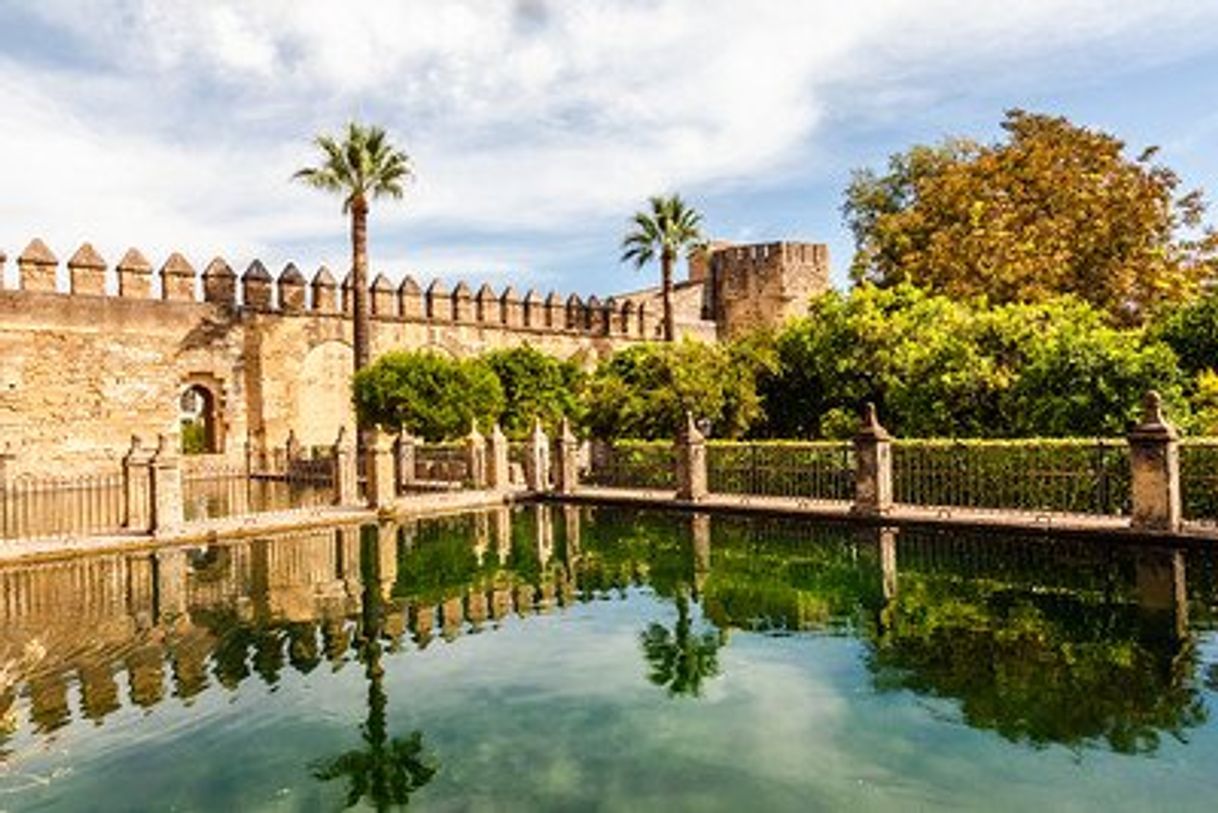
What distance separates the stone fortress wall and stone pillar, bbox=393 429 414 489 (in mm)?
8889

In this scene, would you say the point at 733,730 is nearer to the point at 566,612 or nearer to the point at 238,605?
the point at 566,612

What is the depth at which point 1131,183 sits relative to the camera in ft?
75.4

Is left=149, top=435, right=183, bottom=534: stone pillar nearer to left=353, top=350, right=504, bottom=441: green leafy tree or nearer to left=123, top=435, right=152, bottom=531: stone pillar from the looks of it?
left=123, top=435, right=152, bottom=531: stone pillar

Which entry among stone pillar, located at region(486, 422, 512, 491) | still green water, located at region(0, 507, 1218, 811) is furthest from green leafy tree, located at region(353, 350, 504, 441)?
still green water, located at region(0, 507, 1218, 811)

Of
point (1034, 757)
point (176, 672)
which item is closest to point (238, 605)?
point (176, 672)

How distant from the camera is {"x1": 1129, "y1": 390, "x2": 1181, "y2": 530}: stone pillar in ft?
37.6

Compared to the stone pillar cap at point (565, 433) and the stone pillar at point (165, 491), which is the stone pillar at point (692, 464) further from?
the stone pillar at point (165, 491)

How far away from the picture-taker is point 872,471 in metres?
14.6

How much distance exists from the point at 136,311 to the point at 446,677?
24751mm

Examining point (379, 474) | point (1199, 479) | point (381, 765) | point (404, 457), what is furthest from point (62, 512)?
point (1199, 479)

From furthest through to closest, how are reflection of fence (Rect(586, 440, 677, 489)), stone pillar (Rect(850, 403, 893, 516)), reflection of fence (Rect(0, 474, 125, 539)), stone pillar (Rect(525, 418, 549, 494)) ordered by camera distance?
1. stone pillar (Rect(525, 418, 549, 494))
2. reflection of fence (Rect(586, 440, 677, 489))
3. reflection of fence (Rect(0, 474, 125, 539))
4. stone pillar (Rect(850, 403, 893, 516))

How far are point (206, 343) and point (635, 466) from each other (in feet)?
52.8

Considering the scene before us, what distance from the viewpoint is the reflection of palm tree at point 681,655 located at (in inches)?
282

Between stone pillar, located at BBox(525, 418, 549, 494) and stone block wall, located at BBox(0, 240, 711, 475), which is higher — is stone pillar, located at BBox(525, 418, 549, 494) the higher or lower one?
the lower one
